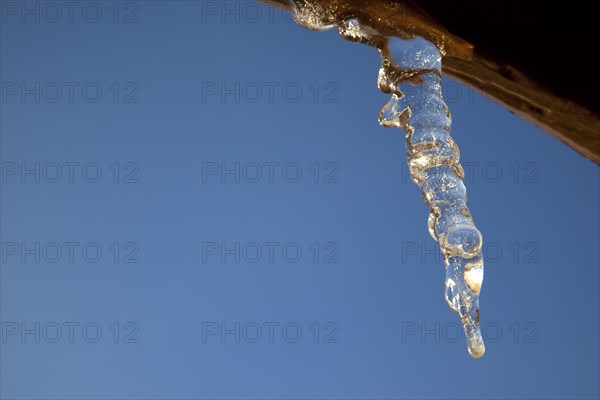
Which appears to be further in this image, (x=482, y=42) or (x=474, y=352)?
(x=474, y=352)

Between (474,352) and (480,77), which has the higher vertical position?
(480,77)

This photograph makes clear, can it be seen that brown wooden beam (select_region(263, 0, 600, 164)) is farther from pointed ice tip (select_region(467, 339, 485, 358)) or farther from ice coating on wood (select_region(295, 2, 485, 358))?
pointed ice tip (select_region(467, 339, 485, 358))

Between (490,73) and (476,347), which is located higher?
(490,73)

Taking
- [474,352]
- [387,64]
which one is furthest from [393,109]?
[474,352]

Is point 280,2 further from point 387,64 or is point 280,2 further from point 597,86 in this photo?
point 597,86

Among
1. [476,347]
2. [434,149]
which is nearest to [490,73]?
[434,149]

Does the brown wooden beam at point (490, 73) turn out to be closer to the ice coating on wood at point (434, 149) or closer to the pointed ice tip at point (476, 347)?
the ice coating on wood at point (434, 149)

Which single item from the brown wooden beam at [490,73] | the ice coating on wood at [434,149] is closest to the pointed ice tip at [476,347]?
the ice coating on wood at [434,149]

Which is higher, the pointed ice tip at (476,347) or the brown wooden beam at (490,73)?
the brown wooden beam at (490,73)

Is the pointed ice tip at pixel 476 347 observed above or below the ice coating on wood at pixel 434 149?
below

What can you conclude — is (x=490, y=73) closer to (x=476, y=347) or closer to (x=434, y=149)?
(x=434, y=149)

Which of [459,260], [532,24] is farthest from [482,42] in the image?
[459,260]
